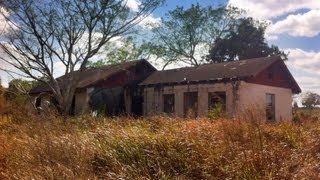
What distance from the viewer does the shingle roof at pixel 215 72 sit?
25.7 meters

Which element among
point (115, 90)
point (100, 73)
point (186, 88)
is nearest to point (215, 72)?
point (186, 88)

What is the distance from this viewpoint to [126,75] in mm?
33906

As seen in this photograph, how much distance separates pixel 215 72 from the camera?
27.6 m

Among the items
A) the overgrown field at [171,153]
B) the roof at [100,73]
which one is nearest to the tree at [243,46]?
the roof at [100,73]

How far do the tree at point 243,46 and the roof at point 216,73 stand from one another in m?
14.9

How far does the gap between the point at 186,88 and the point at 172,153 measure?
2007cm

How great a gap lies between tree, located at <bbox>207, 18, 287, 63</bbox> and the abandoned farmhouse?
44.7 feet

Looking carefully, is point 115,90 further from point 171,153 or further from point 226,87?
point 171,153

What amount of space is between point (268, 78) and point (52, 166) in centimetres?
2175

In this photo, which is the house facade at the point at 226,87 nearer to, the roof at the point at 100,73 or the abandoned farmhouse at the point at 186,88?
the abandoned farmhouse at the point at 186,88

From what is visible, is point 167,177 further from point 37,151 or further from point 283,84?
point 283,84

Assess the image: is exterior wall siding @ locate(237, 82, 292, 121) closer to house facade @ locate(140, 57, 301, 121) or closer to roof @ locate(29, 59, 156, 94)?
house facade @ locate(140, 57, 301, 121)

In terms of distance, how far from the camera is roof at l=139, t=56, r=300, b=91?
25.5 metres

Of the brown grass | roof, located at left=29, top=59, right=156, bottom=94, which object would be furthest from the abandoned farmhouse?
the brown grass
